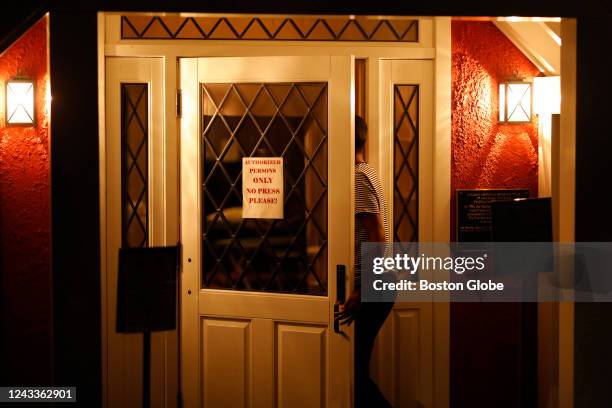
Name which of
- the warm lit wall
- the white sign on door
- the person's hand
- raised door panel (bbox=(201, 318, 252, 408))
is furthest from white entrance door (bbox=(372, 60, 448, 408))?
the warm lit wall

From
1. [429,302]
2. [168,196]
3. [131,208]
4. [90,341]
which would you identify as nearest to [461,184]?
[429,302]

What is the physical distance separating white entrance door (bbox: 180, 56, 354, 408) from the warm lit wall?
2.65 ft

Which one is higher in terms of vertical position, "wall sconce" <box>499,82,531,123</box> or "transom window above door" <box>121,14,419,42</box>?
"transom window above door" <box>121,14,419,42</box>

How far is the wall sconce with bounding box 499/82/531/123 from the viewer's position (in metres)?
3.62

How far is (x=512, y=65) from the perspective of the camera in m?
3.67

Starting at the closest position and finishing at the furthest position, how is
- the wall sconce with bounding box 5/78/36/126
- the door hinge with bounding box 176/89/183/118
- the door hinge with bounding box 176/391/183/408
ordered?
the wall sconce with bounding box 5/78/36/126
the door hinge with bounding box 176/89/183/118
the door hinge with bounding box 176/391/183/408

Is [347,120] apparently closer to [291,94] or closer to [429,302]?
[291,94]

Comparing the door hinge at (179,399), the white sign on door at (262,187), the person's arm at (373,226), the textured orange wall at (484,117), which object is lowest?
the door hinge at (179,399)

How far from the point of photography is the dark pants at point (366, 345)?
336 cm

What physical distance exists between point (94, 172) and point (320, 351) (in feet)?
5.50

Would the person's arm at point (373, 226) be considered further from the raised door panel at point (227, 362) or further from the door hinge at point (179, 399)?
the door hinge at point (179, 399)

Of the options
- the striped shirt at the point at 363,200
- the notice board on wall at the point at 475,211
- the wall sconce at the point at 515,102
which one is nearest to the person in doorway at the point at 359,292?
the striped shirt at the point at 363,200

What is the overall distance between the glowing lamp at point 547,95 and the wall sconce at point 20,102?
2.99 meters

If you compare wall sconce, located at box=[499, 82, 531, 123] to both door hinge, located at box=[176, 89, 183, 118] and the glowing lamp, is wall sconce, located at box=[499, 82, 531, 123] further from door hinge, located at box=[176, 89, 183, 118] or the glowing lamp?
door hinge, located at box=[176, 89, 183, 118]
